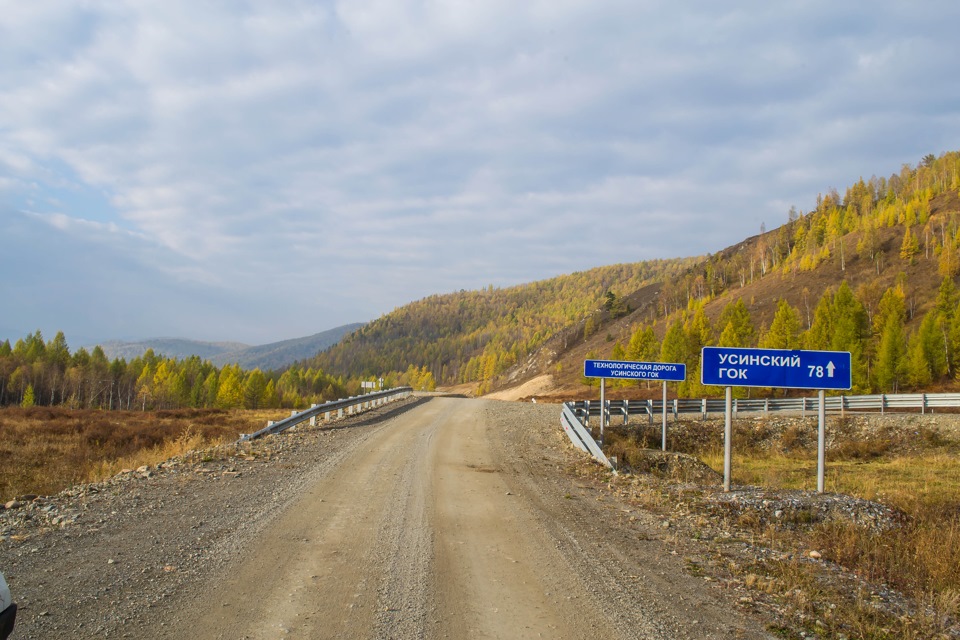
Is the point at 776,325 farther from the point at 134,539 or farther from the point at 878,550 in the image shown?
the point at 134,539

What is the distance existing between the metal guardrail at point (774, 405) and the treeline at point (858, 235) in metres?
82.7

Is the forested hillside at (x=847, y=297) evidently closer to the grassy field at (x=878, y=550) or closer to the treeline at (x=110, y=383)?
the grassy field at (x=878, y=550)

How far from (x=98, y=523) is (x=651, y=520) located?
8.30 metres

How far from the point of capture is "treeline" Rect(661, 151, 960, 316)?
117875 mm

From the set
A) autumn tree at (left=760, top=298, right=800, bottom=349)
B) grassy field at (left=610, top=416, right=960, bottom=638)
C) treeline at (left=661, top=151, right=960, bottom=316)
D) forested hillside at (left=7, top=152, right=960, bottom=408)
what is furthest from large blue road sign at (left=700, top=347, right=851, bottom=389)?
treeline at (left=661, top=151, right=960, bottom=316)

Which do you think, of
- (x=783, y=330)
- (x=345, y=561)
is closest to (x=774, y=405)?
(x=783, y=330)

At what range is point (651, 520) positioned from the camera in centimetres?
931

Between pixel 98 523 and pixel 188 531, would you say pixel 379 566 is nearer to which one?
pixel 188 531

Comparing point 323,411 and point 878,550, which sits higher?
point 323,411

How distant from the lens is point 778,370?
12.3 m

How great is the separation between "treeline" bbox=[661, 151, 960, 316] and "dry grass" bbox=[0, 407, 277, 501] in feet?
397

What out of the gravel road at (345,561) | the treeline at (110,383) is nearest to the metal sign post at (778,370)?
the gravel road at (345,561)

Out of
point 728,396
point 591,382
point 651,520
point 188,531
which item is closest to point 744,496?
point 728,396

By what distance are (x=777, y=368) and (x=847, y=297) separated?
70044 mm
